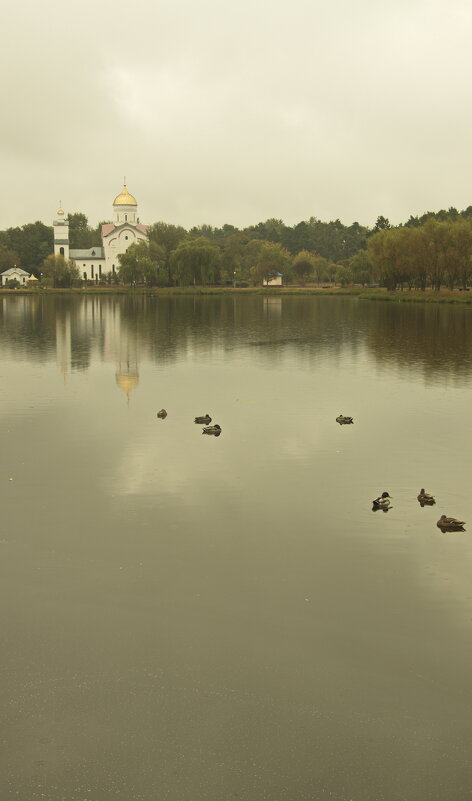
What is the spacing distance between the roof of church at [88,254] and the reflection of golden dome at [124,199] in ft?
41.1

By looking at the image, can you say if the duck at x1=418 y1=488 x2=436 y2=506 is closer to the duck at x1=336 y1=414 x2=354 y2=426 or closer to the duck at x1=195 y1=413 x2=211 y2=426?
the duck at x1=336 y1=414 x2=354 y2=426

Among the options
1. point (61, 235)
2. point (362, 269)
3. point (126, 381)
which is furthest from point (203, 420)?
point (61, 235)

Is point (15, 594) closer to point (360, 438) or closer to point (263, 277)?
point (360, 438)

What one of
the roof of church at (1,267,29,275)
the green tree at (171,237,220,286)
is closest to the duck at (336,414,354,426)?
Result: the green tree at (171,237,220,286)

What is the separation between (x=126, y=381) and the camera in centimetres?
3067

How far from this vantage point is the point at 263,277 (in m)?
158

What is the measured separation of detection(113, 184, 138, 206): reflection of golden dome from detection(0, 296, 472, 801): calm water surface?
159 meters

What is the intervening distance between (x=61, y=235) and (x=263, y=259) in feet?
186

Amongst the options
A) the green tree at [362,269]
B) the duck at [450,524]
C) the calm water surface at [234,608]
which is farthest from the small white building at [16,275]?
the duck at [450,524]

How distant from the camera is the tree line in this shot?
301 feet

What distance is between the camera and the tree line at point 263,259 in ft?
301

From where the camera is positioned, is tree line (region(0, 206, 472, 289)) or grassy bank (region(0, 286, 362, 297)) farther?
grassy bank (region(0, 286, 362, 297))

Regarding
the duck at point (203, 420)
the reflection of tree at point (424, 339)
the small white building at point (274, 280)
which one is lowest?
the duck at point (203, 420)

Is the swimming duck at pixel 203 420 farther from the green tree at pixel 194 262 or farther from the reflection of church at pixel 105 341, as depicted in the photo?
the green tree at pixel 194 262
